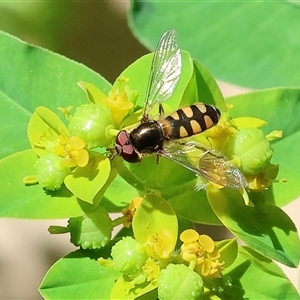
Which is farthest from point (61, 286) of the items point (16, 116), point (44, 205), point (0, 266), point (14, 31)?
point (14, 31)

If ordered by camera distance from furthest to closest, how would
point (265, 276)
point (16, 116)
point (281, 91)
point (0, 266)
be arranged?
point (0, 266)
point (16, 116)
point (281, 91)
point (265, 276)

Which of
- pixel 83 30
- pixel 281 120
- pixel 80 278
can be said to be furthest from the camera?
pixel 83 30

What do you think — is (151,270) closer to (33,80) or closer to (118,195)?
(118,195)

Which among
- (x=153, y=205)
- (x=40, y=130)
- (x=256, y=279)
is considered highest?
(x=40, y=130)

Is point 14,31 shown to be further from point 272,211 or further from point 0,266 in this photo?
point 272,211

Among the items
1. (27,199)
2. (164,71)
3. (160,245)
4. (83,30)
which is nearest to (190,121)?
(164,71)

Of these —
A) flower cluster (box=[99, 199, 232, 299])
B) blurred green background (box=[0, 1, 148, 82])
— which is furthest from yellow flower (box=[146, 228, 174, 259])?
blurred green background (box=[0, 1, 148, 82])

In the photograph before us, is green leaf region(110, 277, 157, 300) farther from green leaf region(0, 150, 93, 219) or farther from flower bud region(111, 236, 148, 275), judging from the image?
green leaf region(0, 150, 93, 219)
